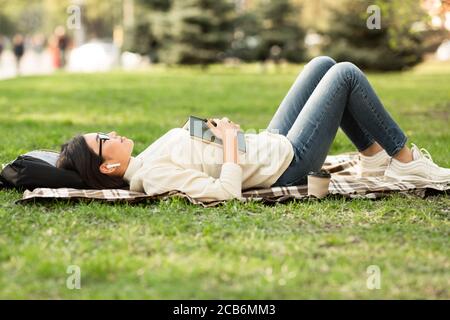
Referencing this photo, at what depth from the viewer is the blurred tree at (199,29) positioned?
26.0m

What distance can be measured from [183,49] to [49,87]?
9.65 metres

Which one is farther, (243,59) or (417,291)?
(243,59)

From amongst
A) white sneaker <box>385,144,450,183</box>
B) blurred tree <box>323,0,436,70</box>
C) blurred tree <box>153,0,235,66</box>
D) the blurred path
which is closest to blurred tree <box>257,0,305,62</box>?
blurred tree <box>153,0,235,66</box>

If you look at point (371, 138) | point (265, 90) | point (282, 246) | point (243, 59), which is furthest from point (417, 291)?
point (243, 59)

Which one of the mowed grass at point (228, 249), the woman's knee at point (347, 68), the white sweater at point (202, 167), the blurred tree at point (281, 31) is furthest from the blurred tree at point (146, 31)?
the white sweater at point (202, 167)

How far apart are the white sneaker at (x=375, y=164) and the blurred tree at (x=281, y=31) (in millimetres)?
23129

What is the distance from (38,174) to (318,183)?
2070 mm

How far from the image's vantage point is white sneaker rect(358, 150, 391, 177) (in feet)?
19.6

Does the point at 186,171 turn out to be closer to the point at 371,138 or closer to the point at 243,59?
the point at 371,138

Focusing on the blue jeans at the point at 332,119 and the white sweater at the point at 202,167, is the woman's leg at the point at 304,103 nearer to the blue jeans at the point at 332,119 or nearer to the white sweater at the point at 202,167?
the blue jeans at the point at 332,119

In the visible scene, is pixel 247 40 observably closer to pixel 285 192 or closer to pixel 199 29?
pixel 199 29

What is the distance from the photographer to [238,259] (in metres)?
4.12

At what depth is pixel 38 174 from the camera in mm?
5477

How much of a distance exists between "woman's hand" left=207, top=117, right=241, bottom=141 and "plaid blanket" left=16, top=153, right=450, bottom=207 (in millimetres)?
480
